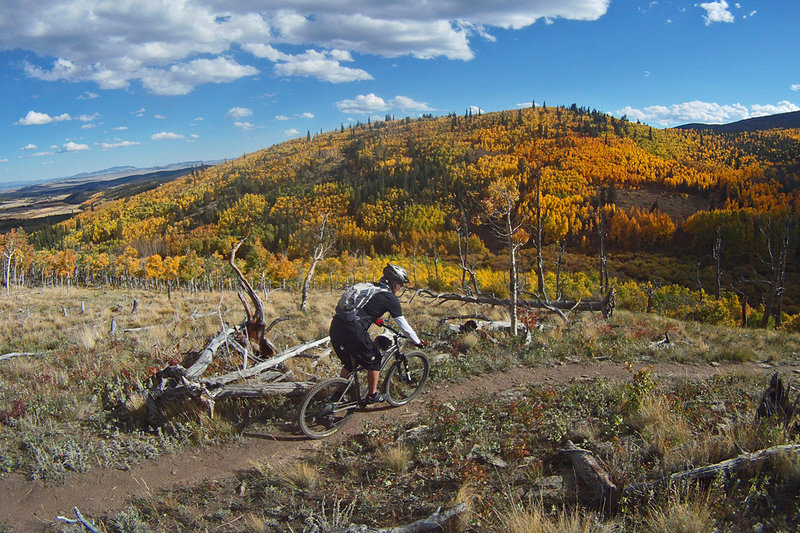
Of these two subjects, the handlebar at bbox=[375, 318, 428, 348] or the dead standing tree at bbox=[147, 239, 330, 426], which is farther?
the dead standing tree at bbox=[147, 239, 330, 426]

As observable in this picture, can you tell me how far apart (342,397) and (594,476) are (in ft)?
11.3

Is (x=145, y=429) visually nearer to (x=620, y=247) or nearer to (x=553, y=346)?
(x=553, y=346)

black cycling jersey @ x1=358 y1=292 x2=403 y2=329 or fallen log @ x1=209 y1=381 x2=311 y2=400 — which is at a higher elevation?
black cycling jersey @ x1=358 y1=292 x2=403 y2=329

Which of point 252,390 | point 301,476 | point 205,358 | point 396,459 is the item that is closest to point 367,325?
point 396,459

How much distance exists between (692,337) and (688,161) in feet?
765

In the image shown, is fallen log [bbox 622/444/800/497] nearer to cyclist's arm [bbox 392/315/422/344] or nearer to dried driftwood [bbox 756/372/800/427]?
dried driftwood [bbox 756/372/800/427]

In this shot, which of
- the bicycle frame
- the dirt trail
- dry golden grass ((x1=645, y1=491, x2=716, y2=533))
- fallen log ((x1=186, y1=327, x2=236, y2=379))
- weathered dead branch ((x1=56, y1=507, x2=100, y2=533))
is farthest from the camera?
fallen log ((x1=186, y1=327, x2=236, y2=379))

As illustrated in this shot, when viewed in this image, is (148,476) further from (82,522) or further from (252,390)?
(252,390)

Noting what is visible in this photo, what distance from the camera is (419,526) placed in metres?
3.65

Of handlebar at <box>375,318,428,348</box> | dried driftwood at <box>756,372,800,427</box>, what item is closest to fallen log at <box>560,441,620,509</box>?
dried driftwood at <box>756,372,800,427</box>

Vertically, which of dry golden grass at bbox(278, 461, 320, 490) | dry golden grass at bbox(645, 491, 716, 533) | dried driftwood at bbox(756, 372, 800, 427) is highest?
dried driftwood at bbox(756, 372, 800, 427)

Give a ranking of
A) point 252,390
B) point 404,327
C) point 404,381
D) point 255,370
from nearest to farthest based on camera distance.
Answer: point 404,327 < point 252,390 < point 255,370 < point 404,381

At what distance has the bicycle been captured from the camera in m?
5.84

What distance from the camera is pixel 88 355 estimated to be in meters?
9.15
